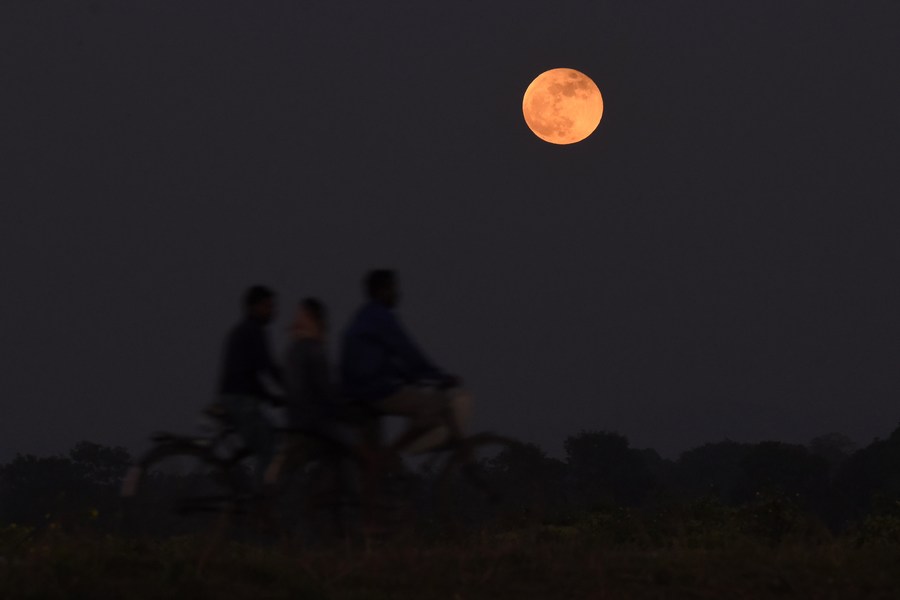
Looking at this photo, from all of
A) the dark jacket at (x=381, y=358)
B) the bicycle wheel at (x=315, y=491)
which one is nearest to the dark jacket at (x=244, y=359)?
the bicycle wheel at (x=315, y=491)

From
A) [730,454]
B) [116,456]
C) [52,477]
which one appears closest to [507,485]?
[52,477]

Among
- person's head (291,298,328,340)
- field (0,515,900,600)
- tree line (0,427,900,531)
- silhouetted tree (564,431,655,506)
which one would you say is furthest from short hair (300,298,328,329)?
silhouetted tree (564,431,655,506)

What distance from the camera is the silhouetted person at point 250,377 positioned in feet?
28.7

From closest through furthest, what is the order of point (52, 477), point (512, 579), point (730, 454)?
point (512, 579) → point (52, 477) → point (730, 454)

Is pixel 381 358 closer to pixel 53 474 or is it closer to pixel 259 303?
pixel 259 303

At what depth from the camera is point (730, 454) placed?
133 meters

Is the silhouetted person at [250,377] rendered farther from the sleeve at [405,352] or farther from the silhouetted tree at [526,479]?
the silhouetted tree at [526,479]

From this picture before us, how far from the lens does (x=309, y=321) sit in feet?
29.4

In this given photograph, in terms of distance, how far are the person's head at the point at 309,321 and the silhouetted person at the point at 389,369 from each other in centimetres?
27

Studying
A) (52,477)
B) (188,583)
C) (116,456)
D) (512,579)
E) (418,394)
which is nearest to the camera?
(188,583)

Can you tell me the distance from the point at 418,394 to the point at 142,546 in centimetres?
224

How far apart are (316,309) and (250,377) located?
0.68m

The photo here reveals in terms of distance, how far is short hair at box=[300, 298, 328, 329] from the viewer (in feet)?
29.5

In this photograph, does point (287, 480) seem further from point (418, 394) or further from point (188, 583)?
point (188, 583)
